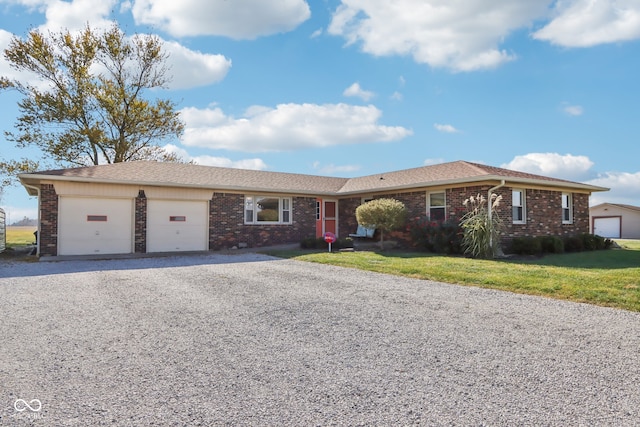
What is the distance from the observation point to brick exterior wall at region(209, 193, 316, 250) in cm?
1694

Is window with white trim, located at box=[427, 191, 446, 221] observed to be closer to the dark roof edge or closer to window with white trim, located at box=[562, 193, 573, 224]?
the dark roof edge

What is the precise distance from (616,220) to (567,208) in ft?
57.4

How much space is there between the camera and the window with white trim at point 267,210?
58.6ft

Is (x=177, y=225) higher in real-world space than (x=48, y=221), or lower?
lower

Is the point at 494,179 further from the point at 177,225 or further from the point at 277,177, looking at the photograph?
the point at 177,225

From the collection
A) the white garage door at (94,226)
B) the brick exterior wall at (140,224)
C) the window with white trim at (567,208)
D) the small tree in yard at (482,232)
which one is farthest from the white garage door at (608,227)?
the white garage door at (94,226)

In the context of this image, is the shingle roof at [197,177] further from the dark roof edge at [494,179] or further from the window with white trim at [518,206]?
the window with white trim at [518,206]

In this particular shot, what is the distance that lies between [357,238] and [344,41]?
9143 mm

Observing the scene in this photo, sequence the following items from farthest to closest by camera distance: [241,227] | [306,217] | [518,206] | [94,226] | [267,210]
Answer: [306,217] < [267,210] < [241,227] < [518,206] < [94,226]

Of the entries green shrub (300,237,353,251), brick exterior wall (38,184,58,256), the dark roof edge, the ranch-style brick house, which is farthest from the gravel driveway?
green shrub (300,237,353,251)

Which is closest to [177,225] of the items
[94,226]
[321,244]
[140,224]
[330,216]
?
[140,224]

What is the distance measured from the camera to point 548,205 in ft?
53.8

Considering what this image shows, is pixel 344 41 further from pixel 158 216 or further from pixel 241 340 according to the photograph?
pixel 241 340

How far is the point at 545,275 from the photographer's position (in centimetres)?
895
